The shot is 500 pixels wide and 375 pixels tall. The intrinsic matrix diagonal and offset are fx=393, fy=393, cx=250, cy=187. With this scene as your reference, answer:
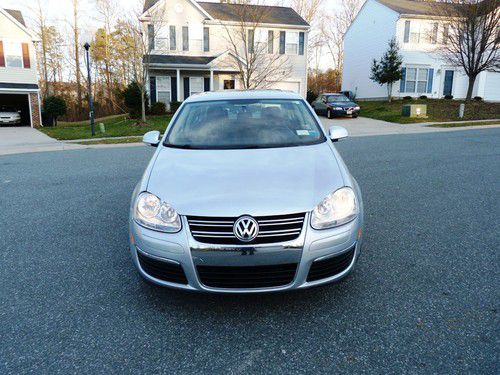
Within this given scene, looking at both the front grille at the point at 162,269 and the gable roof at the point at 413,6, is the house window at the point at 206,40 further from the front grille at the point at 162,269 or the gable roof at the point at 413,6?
the front grille at the point at 162,269

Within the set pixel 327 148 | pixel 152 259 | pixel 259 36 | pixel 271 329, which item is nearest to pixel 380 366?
pixel 271 329

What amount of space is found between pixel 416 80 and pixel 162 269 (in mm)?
32758

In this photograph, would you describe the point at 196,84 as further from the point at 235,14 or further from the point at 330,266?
the point at 330,266

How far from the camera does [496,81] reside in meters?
33.2

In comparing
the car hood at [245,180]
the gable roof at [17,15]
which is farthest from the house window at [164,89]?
the car hood at [245,180]

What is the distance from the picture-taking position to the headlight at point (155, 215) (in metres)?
2.69

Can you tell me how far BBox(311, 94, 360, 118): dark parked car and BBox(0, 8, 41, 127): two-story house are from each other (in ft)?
61.3

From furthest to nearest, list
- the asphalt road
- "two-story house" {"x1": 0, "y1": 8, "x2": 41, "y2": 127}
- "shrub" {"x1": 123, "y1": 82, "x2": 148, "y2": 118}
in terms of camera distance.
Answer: "two-story house" {"x1": 0, "y1": 8, "x2": 41, "y2": 127} → "shrub" {"x1": 123, "y1": 82, "x2": 148, "y2": 118} → the asphalt road

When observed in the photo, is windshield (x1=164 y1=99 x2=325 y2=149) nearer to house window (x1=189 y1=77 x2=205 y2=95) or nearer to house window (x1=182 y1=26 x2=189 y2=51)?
house window (x1=189 y1=77 x2=205 y2=95)

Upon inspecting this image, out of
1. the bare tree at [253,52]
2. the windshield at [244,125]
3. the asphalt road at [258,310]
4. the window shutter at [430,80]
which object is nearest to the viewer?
the asphalt road at [258,310]

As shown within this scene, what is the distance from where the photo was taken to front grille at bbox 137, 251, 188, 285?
8.79ft

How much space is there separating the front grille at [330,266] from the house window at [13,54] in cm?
2976

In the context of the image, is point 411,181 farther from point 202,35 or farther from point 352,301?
point 202,35

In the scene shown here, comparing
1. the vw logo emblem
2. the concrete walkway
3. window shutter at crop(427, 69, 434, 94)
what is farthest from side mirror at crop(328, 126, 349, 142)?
window shutter at crop(427, 69, 434, 94)
